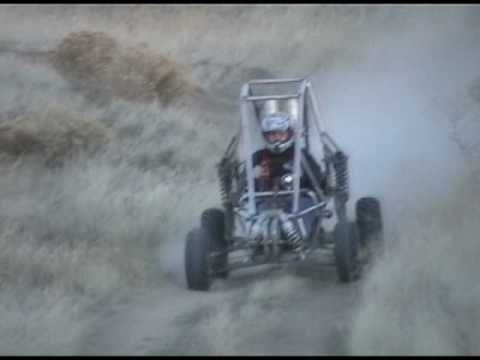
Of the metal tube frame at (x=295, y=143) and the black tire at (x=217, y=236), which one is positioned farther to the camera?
the black tire at (x=217, y=236)

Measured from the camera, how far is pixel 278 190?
11789 millimetres

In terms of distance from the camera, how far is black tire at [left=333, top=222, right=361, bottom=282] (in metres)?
10.7

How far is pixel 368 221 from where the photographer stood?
11.9 metres

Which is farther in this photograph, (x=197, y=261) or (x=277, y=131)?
(x=277, y=131)

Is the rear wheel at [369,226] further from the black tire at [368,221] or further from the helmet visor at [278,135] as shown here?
the helmet visor at [278,135]

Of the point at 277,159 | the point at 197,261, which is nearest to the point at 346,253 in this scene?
the point at 197,261

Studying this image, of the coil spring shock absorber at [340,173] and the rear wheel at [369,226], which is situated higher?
the coil spring shock absorber at [340,173]

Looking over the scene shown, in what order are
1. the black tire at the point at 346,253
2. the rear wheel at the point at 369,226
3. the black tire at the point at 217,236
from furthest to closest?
the rear wheel at the point at 369,226
the black tire at the point at 217,236
the black tire at the point at 346,253

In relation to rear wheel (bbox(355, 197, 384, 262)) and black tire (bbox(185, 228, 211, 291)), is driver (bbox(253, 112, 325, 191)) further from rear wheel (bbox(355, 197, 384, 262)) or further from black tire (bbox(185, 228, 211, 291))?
black tire (bbox(185, 228, 211, 291))

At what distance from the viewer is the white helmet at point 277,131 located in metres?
11.7

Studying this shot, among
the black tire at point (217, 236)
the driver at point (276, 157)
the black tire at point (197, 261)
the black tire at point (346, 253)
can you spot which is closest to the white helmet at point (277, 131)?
the driver at point (276, 157)

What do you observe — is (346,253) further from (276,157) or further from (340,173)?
(276,157)

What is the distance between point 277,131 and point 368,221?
1.55 m

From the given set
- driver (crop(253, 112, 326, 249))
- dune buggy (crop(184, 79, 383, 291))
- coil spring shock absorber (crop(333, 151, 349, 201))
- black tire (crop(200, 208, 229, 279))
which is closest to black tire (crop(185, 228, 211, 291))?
dune buggy (crop(184, 79, 383, 291))
